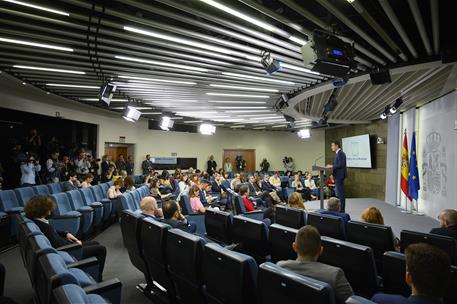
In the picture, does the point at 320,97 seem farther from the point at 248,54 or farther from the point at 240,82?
the point at 248,54

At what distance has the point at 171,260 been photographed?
100 inches

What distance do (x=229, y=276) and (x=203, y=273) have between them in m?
0.42

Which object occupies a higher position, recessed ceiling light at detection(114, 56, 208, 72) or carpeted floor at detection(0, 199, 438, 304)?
recessed ceiling light at detection(114, 56, 208, 72)

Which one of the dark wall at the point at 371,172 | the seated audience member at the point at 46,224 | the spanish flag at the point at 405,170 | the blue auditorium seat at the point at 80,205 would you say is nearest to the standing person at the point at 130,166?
the blue auditorium seat at the point at 80,205

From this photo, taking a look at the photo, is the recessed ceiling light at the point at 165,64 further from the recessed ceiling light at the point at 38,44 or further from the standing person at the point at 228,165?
the standing person at the point at 228,165

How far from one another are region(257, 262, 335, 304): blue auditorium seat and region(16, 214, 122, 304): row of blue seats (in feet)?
2.72

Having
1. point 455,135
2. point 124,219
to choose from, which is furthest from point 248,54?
point 455,135

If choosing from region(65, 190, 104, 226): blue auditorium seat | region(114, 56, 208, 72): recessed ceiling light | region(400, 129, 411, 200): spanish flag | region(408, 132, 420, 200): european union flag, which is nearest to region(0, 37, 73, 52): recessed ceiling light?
region(114, 56, 208, 72): recessed ceiling light

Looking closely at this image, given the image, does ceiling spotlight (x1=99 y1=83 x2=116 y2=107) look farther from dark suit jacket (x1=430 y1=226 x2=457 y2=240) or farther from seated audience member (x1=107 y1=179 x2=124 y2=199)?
dark suit jacket (x1=430 y1=226 x2=457 y2=240)

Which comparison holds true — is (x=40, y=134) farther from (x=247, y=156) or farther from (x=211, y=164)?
(x=247, y=156)

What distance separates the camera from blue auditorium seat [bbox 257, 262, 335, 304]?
1.38m

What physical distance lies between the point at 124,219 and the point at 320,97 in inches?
267

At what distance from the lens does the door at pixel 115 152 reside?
13.2 meters

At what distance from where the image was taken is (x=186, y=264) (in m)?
2.32
